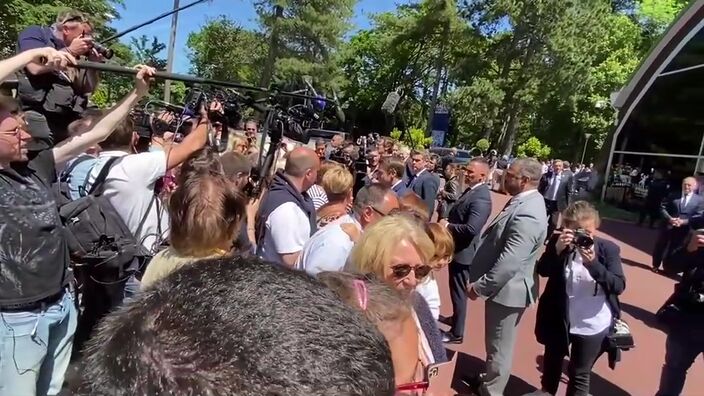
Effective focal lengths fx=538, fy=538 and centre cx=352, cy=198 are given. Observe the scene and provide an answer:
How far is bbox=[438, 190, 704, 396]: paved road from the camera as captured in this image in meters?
4.45

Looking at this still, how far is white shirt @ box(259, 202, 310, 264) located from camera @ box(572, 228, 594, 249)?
5.83 ft

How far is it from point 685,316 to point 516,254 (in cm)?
112

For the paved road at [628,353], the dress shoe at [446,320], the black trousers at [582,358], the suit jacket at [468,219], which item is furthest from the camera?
the dress shoe at [446,320]

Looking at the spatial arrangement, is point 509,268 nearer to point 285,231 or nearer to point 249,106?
point 285,231

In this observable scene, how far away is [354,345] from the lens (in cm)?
76

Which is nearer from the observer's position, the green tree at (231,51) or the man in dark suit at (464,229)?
the man in dark suit at (464,229)

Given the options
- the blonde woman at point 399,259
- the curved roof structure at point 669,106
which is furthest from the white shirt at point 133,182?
the curved roof structure at point 669,106

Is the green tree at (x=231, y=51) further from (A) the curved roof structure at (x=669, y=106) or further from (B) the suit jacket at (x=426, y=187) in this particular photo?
(B) the suit jacket at (x=426, y=187)

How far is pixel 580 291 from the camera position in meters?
3.74

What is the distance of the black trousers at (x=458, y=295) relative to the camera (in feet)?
17.6

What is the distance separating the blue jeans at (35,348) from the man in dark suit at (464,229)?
365 cm

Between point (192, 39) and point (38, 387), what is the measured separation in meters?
69.2

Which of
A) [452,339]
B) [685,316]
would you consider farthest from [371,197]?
[452,339]

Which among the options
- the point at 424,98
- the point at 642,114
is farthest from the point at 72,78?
the point at 424,98
